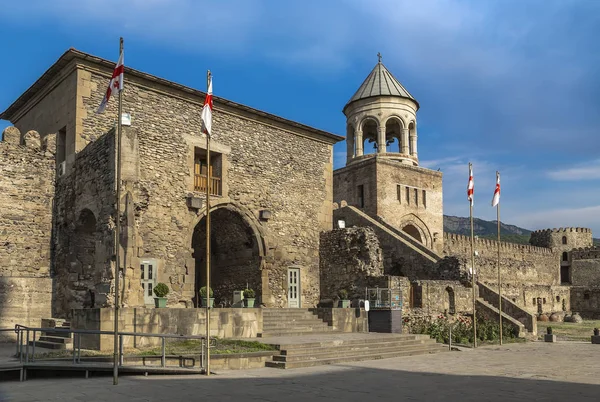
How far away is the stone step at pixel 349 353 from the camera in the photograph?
14508 mm

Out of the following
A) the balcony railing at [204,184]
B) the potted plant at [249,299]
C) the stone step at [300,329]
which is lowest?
the stone step at [300,329]

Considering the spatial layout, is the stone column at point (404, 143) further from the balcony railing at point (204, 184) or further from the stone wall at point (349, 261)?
the balcony railing at point (204, 184)

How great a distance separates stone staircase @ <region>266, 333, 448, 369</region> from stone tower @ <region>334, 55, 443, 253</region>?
1809 centimetres

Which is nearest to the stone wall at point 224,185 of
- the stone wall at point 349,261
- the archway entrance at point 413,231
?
the stone wall at point 349,261

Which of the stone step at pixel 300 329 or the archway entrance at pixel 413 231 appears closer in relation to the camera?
the stone step at pixel 300 329

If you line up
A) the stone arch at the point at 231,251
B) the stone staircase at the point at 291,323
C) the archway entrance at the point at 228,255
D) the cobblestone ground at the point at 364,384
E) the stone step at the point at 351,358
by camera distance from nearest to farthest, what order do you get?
1. the cobblestone ground at the point at 364,384
2. the stone step at the point at 351,358
3. the stone staircase at the point at 291,323
4. the stone arch at the point at 231,251
5. the archway entrance at the point at 228,255

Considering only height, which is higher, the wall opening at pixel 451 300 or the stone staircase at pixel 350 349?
the wall opening at pixel 451 300

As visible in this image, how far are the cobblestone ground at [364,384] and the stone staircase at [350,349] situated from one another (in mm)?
677

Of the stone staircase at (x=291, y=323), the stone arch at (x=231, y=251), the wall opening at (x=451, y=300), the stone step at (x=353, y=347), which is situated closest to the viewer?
the stone step at (x=353, y=347)

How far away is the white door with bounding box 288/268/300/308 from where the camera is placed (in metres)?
25.3

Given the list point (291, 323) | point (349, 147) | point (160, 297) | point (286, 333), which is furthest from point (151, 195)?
point (349, 147)

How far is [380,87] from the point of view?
38.9 metres

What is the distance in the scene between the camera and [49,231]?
2081cm

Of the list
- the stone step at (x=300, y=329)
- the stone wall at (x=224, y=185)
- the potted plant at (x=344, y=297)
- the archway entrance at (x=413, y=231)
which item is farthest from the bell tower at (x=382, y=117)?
the stone step at (x=300, y=329)
